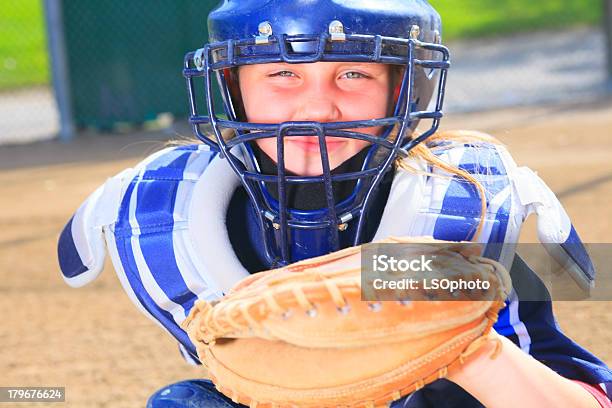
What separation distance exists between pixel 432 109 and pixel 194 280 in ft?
2.59

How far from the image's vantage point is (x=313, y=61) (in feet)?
7.52

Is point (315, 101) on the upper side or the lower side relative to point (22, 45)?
upper

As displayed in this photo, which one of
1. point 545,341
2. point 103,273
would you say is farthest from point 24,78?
point 545,341

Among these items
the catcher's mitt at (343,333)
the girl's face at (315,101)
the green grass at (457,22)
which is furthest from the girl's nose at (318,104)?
the green grass at (457,22)

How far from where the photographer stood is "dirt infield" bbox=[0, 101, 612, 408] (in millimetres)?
3498

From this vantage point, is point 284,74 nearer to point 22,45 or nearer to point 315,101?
point 315,101

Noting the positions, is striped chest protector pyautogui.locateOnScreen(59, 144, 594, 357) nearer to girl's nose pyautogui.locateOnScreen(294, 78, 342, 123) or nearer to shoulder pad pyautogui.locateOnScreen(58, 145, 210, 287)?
shoulder pad pyautogui.locateOnScreen(58, 145, 210, 287)

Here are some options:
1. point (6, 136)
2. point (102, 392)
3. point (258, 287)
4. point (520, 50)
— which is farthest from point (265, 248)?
point (520, 50)

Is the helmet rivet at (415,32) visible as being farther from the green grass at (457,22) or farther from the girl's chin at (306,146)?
the green grass at (457,22)

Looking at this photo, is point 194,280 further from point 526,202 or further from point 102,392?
point 102,392

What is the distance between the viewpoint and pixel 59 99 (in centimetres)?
862

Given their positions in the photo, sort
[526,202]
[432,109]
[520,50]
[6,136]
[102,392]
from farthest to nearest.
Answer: [520,50] → [6,136] → [102,392] → [432,109] → [526,202]

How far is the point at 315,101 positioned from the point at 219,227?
1.21 feet

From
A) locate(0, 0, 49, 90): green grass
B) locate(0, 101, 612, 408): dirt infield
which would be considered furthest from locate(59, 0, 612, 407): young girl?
locate(0, 0, 49, 90): green grass
